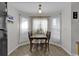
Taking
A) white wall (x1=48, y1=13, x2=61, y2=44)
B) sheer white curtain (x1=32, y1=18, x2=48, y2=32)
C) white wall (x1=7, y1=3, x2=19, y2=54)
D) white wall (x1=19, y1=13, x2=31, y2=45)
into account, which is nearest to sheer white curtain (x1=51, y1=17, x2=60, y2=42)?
white wall (x1=48, y1=13, x2=61, y2=44)

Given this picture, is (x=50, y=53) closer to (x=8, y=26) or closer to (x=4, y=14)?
(x=8, y=26)

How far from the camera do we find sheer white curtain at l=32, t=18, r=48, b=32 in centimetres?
194

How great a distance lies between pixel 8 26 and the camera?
1.90 meters

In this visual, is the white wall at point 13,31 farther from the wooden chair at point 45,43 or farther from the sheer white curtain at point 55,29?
the sheer white curtain at point 55,29

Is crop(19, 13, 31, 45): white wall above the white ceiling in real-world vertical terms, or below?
below

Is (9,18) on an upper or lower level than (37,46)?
upper

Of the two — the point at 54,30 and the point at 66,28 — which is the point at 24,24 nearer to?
the point at 54,30

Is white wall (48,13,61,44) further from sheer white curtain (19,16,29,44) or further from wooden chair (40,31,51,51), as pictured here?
sheer white curtain (19,16,29,44)

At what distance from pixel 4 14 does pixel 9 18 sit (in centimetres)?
9

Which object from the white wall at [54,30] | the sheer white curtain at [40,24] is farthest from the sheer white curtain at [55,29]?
the sheer white curtain at [40,24]

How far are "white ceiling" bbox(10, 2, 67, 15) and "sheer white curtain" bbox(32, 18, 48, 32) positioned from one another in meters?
0.11

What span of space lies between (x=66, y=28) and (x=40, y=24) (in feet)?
1.31

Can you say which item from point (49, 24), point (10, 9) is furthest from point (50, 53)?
point (10, 9)

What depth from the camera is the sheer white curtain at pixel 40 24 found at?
194cm
